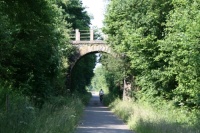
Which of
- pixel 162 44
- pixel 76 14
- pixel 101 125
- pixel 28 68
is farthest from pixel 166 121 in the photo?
pixel 76 14

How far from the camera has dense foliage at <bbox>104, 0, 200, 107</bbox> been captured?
16.6 m

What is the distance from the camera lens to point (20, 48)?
15.3 m

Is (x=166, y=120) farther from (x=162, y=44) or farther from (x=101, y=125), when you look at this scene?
(x=162, y=44)

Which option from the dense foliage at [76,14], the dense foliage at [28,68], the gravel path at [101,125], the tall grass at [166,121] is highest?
the dense foliage at [76,14]

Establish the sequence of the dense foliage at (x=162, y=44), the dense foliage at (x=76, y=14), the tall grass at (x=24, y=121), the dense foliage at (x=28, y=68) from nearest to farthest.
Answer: the tall grass at (x=24, y=121)
the dense foliage at (x=28, y=68)
the dense foliage at (x=162, y=44)
the dense foliage at (x=76, y=14)

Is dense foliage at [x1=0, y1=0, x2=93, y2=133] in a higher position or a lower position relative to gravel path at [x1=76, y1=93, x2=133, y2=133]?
higher

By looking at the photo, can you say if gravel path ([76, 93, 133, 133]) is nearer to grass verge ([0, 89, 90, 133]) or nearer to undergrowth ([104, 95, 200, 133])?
undergrowth ([104, 95, 200, 133])

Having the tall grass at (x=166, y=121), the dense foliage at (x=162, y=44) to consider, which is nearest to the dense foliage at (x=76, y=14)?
the dense foliage at (x=162, y=44)

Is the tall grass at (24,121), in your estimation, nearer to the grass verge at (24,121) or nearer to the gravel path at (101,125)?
the grass verge at (24,121)

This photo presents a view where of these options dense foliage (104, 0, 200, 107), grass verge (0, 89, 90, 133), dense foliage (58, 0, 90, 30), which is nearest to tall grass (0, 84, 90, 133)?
grass verge (0, 89, 90, 133)

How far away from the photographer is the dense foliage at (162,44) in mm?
16609

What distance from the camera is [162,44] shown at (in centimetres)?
1941

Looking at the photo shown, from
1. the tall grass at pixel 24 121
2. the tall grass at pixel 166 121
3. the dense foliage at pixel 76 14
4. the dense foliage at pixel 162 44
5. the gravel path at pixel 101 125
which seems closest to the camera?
the tall grass at pixel 24 121

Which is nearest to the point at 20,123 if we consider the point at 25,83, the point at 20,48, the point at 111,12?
the point at 20,48
